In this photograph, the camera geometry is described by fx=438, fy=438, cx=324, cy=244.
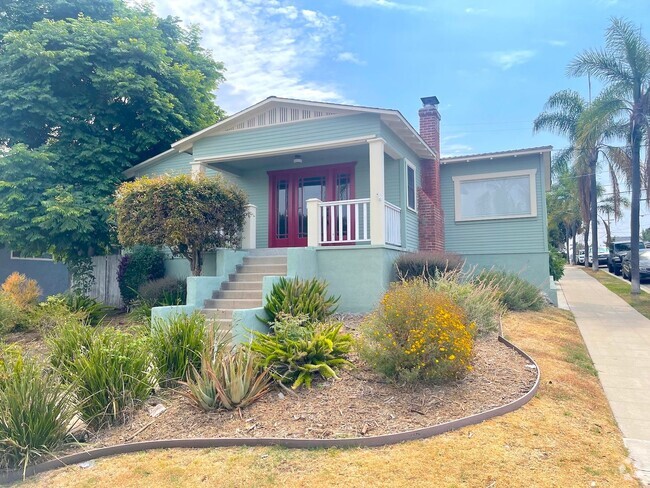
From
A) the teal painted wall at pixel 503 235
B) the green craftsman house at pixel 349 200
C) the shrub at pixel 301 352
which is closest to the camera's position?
the shrub at pixel 301 352

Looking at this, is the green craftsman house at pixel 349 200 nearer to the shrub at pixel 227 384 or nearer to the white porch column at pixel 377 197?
the white porch column at pixel 377 197

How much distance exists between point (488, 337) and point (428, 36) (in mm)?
9736

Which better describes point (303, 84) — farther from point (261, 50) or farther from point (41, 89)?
point (41, 89)

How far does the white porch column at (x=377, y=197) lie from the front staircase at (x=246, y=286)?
2.09 meters

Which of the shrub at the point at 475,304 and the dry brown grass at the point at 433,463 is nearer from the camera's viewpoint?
Result: the dry brown grass at the point at 433,463

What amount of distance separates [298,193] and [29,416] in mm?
8969

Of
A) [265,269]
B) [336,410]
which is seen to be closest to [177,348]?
[336,410]

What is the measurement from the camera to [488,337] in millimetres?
7312

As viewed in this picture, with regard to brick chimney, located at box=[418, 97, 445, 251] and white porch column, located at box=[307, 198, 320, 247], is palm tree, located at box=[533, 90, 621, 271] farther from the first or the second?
white porch column, located at box=[307, 198, 320, 247]

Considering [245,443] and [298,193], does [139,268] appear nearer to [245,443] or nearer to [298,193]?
[298,193]

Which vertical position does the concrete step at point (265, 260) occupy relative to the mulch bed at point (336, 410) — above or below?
above

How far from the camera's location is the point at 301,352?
17.6 feet

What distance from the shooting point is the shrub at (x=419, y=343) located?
4852 mm

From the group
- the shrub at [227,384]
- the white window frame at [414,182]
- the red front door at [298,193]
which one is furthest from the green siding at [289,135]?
the shrub at [227,384]
